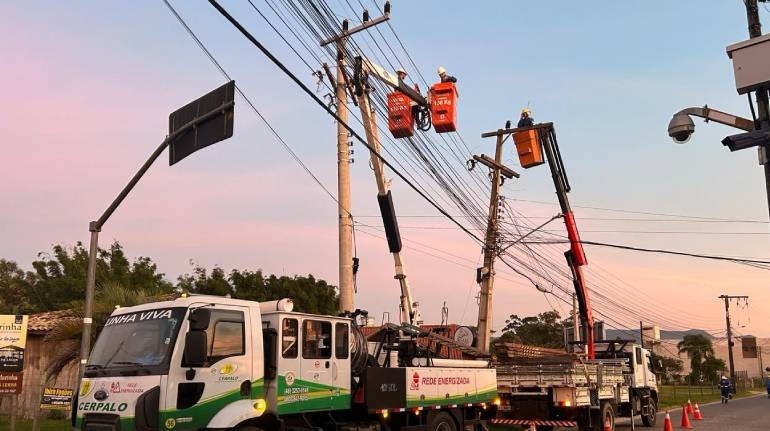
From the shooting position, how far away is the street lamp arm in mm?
Result: 9703

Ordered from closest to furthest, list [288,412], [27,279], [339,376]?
[288,412] < [339,376] < [27,279]

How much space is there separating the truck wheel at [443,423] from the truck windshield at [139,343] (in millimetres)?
5965

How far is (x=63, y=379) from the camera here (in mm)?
22469

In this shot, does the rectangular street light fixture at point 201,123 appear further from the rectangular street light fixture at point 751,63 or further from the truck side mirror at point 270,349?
the rectangular street light fixture at point 751,63

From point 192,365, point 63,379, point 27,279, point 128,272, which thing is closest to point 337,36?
point 192,365

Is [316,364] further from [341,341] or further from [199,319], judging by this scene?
[199,319]

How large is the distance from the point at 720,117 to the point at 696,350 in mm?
82745

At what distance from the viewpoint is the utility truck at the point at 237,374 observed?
8.72 metres

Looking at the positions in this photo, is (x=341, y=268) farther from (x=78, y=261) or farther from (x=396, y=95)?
(x=78, y=261)

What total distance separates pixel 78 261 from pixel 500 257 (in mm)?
25058

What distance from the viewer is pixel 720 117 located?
9.88 m

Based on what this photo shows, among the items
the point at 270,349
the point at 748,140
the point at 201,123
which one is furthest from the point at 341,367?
the point at 748,140

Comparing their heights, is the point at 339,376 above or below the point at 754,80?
below

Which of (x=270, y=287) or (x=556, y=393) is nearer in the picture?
(x=556, y=393)
